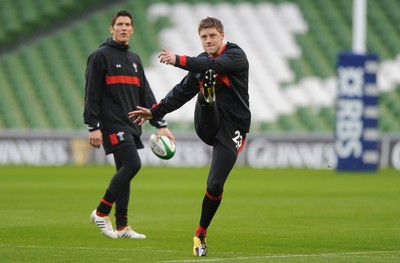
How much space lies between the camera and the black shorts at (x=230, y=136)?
9.29 meters

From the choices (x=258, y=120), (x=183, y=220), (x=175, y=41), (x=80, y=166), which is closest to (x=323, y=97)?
(x=258, y=120)

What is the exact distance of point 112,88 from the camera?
11.0 metres

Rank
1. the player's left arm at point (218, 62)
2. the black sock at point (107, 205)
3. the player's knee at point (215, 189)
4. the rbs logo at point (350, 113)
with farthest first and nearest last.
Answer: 1. the rbs logo at point (350, 113)
2. the black sock at point (107, 205)
3. the player's knee at point (215, 189)
4. the player's left arm at point (218, 62)

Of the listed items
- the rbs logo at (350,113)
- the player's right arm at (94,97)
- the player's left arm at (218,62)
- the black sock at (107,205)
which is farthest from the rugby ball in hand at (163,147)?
the rbs logo at (350,113)

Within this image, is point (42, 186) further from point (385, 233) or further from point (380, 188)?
point (385, 233)

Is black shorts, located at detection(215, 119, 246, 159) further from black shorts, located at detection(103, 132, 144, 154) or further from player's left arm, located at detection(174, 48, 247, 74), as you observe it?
black shorts, located at detection(103, 132, 144, 154)

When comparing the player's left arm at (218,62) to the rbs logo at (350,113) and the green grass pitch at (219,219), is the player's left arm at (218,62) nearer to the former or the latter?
the green grass pitch at (219,219)

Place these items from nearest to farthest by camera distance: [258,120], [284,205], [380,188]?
[284,205]
[380,188]
[258,120]

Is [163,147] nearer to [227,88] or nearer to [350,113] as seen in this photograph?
[227,88]

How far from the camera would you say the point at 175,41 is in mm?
35500

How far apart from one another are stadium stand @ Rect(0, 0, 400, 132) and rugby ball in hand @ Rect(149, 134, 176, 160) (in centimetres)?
2090

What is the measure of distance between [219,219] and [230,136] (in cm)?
414

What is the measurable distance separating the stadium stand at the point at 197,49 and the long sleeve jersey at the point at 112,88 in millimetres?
20566

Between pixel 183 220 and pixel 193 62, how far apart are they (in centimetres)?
469
